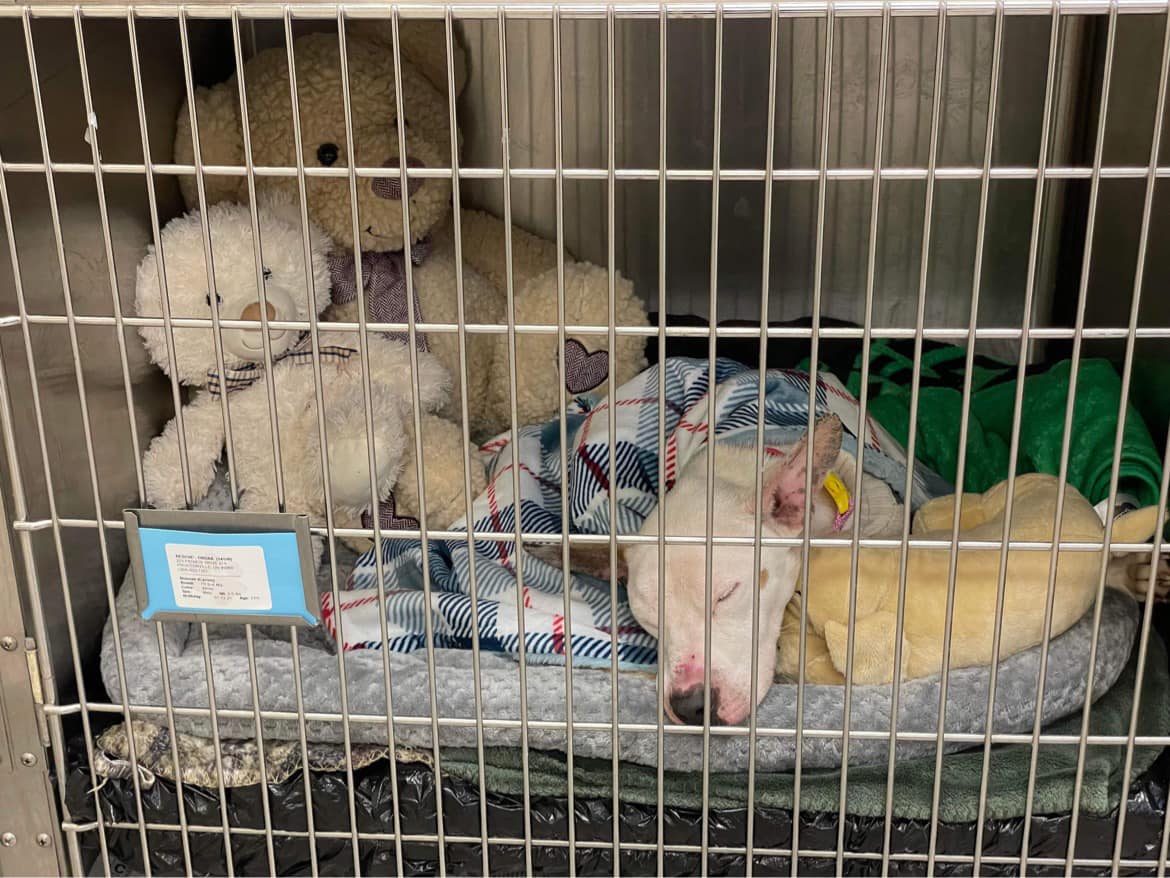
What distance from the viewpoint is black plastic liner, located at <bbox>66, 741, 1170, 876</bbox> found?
112 cm

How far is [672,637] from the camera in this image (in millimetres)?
1133

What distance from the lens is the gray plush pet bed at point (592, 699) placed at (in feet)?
3.74

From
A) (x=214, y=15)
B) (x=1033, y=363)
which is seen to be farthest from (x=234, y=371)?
(x=1033, y=363)

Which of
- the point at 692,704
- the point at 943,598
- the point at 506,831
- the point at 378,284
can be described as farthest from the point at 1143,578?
the point at 378,284

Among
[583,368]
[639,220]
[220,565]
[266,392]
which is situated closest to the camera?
[220,565]

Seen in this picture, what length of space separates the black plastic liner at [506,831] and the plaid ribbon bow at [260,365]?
0.44m

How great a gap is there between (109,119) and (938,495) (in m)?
1.01

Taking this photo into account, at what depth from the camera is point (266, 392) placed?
141 cm

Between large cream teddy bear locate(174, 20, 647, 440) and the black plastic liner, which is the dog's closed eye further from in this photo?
large cream teddy bear locate(174, 20, 647, 440)

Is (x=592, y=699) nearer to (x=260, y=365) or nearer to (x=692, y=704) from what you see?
(x=692, y=704)

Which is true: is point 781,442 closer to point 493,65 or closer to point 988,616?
point 988,616

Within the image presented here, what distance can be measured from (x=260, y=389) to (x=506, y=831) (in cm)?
58

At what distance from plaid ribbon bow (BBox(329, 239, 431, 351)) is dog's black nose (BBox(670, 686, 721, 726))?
0.62 m

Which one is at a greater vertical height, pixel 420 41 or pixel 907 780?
pixel 420 41
